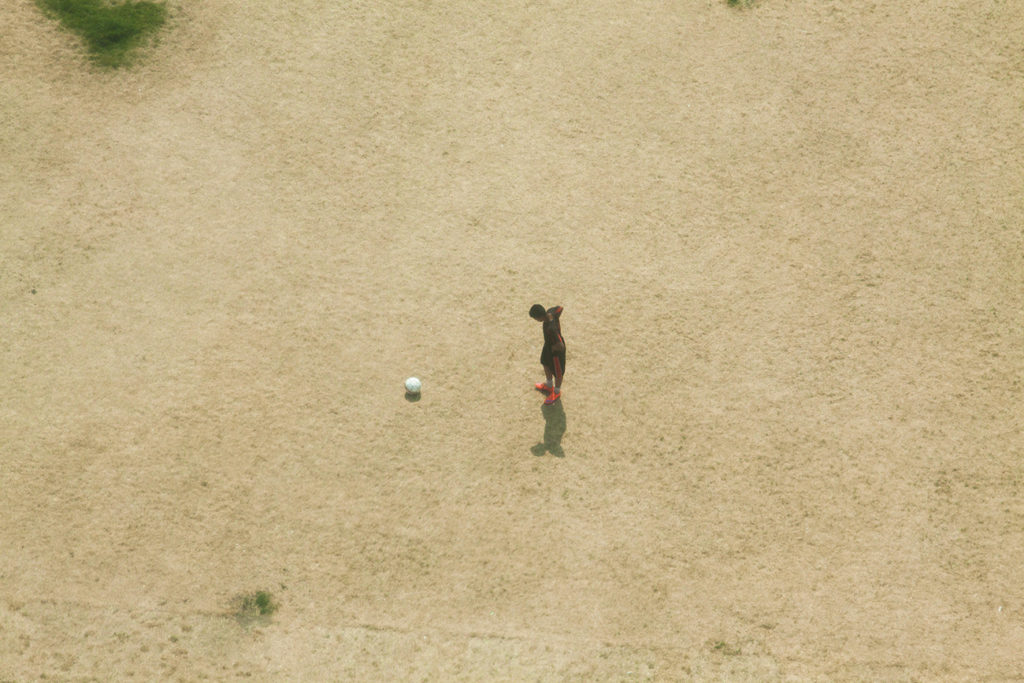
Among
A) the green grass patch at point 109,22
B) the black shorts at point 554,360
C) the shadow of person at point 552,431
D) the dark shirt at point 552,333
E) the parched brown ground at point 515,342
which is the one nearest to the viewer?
the parched brown ground at point 515,342

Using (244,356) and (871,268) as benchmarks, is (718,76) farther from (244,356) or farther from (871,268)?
(244,356)

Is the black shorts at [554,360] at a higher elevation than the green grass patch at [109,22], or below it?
below

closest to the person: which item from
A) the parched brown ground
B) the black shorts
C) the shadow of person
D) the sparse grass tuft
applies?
the black shorts

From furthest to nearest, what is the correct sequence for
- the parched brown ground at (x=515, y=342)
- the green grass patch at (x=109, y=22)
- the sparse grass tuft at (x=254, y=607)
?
the green grass patch at (x=109, y=22) → the parched brown ground at (x=515, y=342) → the sparse grass tuft at (x=254, y=607)

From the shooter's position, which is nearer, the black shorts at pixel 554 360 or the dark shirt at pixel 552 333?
the dark shirt at pixel 552 333

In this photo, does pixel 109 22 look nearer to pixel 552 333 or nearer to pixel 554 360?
pixel 552 333

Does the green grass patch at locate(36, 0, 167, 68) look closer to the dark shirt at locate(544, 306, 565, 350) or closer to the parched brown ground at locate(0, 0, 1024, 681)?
the parched brown ground at locate(0, 0, 1024, 681)

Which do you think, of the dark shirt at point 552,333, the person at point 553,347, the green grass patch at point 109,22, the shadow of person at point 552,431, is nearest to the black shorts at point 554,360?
the person at point 553,347

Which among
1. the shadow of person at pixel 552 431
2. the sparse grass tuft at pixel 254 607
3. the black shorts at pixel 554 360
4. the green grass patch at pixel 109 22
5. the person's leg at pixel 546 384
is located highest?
the green grass patch at pixel 109 22

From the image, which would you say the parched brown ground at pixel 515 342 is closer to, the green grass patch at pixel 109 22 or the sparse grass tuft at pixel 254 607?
the sparse grass tuft at pixel 254 607

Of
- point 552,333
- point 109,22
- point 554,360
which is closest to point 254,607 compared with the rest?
point 554,360
